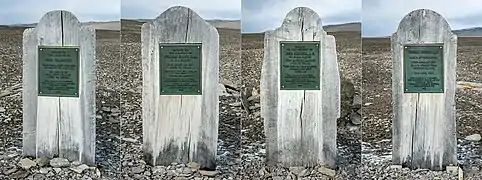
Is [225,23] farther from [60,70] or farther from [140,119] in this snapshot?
[60,70]

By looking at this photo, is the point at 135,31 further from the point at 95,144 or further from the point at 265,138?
the point at 265,138

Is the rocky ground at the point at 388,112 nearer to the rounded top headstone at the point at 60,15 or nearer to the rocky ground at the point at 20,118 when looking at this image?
the rocky ground at the point at 20,118

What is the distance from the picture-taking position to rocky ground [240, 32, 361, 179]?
3352mm

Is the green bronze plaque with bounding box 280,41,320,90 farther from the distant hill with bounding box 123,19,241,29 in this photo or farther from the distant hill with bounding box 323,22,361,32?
the distant hill with bounding box 123,19,241,29

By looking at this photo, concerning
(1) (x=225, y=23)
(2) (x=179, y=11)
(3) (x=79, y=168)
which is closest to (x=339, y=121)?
(1) (x=225, y=23)

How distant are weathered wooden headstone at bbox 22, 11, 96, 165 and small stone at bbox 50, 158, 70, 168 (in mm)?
25

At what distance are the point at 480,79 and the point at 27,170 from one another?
2.75m

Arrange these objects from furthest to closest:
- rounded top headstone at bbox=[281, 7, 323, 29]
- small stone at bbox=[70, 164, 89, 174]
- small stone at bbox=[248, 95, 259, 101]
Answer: small stone at bbox=[70, 164, 89, 174], small stone at bbox=[248, 95, 259, 101], rounded top headstone at bbox=[281, 7, 323, 29]

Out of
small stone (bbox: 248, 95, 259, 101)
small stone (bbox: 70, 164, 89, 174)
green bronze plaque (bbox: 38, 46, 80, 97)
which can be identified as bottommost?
small stone (bbox: 70, 164, 89, 174)

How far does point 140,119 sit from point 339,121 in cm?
117

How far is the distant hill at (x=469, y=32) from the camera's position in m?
3.40

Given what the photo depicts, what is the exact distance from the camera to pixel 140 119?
11.3 ft

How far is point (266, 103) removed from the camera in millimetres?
3371

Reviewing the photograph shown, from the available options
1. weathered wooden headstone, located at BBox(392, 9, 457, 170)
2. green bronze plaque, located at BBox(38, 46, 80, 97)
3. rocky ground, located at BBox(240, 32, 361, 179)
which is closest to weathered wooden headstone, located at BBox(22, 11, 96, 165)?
green bronze plaque, located at BBox(38, 46, 80, 97)
